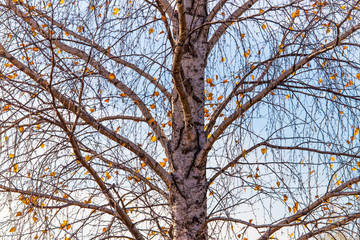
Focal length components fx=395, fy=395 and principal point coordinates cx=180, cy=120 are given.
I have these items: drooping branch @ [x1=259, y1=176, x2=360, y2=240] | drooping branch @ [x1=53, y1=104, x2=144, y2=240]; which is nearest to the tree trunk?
drooping branch @ [x1=53, y1=104, x2=144, y2=240]

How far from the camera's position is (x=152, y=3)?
10.8 ft

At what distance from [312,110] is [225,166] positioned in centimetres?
89

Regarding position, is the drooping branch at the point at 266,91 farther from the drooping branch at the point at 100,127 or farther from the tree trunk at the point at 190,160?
the drooping branch at the point at 100,127

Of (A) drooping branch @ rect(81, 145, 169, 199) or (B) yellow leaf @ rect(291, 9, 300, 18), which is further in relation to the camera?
(B) yellow leaf @ rect(291, 9, 300, 18)

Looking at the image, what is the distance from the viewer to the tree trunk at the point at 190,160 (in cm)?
330

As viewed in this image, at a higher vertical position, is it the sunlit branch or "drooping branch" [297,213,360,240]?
the sunlit branch

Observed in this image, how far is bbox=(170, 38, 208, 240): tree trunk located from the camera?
330cm

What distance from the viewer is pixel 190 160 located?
3.43 m

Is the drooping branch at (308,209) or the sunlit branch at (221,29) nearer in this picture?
the drooping branch at (308,209)

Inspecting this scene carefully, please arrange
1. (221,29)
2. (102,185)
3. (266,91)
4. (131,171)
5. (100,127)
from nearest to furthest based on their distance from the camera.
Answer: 1. (102,185)
2. (266,91)
3. (100,127)
4. (131,171)
5. (221,29)

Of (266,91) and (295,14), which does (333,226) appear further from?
(295,14)

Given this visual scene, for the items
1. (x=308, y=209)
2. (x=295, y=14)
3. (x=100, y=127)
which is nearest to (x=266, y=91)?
(x=295, y=14)

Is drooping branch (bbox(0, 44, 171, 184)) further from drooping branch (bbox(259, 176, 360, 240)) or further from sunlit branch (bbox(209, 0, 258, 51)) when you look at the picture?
sunlit branch (bbox(209, 0, 258, 51))

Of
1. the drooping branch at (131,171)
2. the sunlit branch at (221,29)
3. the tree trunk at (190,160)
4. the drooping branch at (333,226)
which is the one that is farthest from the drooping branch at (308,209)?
the sunlit branch at (221,29)
